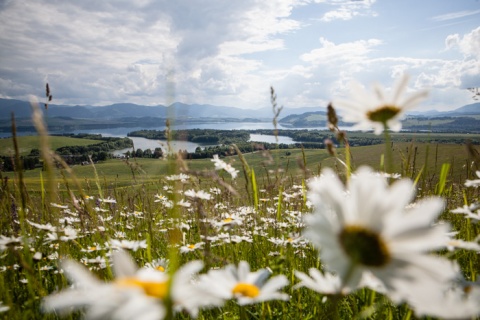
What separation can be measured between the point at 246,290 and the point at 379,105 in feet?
3.25

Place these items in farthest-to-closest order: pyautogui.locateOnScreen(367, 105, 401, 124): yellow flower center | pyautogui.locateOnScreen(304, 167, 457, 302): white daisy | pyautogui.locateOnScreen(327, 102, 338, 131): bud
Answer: pyautogui.locateOnScreen(327, 102, 338, 131): bud → pyautogui.locateOnScreen(367, 105, 401, 124): yellow flower center → pyautogui.locateOnScreen(304, 167, 457, 302): white daisy

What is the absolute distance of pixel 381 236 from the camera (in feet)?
2.59

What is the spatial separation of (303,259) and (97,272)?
2.08 meters

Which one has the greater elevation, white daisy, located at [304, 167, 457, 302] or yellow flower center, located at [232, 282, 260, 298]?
white daisy, located at [304, 167, 457, 302]

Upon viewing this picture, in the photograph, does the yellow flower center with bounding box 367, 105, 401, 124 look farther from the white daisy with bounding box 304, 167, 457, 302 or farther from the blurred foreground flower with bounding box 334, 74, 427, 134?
the white daisy with bounding box 304, 167, 457, 302

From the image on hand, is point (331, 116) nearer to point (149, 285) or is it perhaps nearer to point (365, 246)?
point (365, 246)

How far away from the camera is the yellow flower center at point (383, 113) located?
1.39m

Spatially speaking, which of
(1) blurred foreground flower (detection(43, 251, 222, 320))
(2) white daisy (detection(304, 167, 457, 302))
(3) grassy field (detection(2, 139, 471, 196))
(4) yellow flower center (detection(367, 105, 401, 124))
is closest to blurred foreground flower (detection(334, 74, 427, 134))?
(4) yellow flower center (detection(367, 105, 401, 124))

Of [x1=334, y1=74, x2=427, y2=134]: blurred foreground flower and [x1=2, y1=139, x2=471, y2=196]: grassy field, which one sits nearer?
[x1=334, y1=74, x2=427, y2=134]: blurred foreground flower

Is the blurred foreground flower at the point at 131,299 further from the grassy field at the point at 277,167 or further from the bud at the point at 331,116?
the bud at the point at 331,116

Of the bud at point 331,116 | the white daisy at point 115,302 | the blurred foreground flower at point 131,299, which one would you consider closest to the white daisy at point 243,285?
the blurred foreground flower at point 131,299

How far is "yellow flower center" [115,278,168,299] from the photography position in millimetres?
767

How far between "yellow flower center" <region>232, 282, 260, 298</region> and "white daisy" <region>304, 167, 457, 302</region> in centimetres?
59

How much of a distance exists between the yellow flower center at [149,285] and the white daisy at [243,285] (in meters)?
0.27
